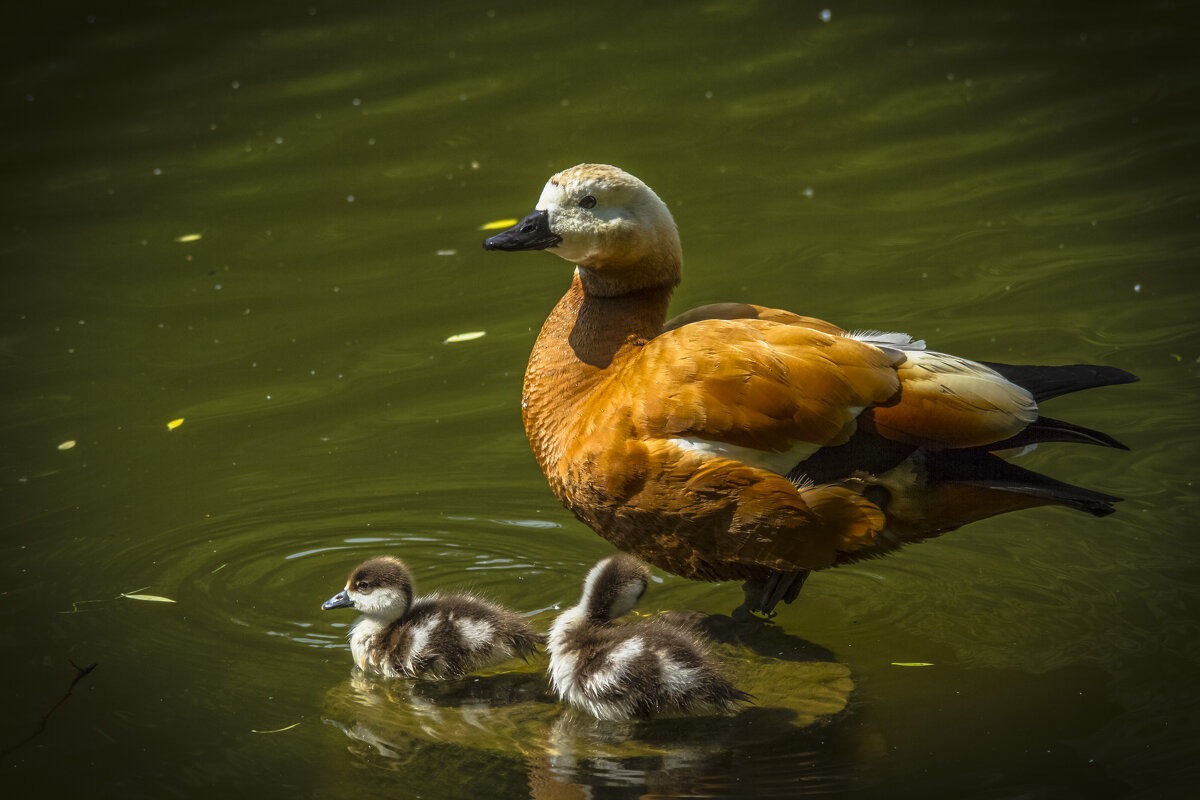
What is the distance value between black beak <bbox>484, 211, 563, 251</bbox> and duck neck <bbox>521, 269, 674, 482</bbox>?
9.3 inches

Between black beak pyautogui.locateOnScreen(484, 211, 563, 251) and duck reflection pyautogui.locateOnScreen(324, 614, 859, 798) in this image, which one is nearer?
duck reflection pyautogui.locateOnScreen(324, 614, 859, 798)

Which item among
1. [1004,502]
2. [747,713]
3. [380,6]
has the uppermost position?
[380,6]

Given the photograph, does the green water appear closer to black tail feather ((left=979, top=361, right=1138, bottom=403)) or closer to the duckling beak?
the duckling beak

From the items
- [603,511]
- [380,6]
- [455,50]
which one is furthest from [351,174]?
[603,511]

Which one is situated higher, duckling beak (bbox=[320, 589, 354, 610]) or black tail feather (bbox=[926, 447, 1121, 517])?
black tail feather (bbox=[926, 447, 1121, 517])

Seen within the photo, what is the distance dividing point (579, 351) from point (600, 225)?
39 centimetres

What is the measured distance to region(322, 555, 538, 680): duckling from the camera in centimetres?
389

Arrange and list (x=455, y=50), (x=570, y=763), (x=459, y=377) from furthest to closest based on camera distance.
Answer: (x=455, y=50) < (x=459, y=377) < (x=570, y=763)

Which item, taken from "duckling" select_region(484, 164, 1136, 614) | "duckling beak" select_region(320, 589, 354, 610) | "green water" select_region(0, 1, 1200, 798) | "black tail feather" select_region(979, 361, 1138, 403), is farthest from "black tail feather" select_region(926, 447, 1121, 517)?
"duckling beak" select_region(320, 589, 354, 610)

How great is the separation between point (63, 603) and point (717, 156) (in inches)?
184

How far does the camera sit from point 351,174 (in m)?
8.01

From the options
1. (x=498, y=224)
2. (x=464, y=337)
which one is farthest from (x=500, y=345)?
(x=498, y=224)

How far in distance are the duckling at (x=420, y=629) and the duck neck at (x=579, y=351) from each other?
507mm

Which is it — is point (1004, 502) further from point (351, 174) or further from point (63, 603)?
point (351, 174)
